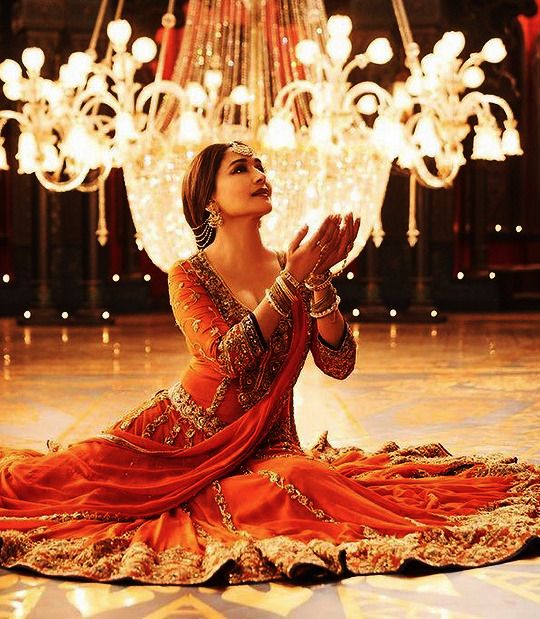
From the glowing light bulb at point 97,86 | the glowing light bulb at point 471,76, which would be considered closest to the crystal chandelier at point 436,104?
→ the glowing light bulb at point 471,76

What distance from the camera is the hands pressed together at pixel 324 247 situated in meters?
3.41

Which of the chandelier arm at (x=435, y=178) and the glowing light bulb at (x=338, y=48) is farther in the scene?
the chandelier arm at (x=435, y=178)

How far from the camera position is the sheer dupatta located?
3562mm

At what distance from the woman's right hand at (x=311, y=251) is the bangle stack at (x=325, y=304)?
201mm

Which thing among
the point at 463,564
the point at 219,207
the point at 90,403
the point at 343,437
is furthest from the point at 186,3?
the point at 463,564

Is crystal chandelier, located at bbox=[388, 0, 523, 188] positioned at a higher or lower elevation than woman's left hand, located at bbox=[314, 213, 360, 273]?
higher

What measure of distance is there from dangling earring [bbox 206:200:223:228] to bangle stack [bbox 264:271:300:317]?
424mm

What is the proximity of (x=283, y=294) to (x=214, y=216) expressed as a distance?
18.4 inches

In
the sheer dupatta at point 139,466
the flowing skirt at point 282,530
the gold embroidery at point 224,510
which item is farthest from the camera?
the sheer dupatta at point 139,466

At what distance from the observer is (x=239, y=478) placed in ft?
11.5

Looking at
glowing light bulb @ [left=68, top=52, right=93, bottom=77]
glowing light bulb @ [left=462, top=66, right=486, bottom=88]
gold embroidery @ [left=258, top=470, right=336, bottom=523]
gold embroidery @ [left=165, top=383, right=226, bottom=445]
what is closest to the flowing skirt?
gold embroidery @ [left=258, top=470, right=336, bottom=523]

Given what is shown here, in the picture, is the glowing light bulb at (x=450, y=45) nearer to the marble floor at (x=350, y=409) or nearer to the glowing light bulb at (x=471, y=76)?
the glowing light bulb at (x=471, y=76)

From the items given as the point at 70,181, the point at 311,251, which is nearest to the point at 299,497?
the point at 311,251

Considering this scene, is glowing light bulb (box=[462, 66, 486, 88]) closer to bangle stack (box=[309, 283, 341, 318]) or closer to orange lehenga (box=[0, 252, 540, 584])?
orange lehenga (box=[0, 252, 540, 584])
